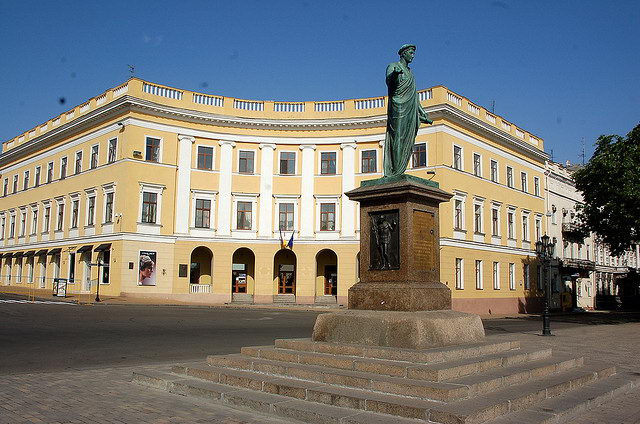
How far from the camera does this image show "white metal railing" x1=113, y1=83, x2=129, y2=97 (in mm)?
40344

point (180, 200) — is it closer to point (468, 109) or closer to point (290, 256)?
point (290, 256)

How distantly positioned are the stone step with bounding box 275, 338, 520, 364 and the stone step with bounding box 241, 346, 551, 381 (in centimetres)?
9

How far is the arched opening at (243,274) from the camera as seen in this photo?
4280 cm

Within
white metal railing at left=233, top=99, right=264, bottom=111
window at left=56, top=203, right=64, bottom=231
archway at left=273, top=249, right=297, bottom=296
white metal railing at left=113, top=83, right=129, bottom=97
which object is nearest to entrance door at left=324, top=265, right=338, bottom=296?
archway at left=273, top=249, right=297, bottom=296

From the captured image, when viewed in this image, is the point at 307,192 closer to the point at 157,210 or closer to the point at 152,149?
the point at 157,210

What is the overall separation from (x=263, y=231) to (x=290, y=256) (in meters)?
3.02

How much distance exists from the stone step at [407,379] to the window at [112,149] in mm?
33947

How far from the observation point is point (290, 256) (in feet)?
145

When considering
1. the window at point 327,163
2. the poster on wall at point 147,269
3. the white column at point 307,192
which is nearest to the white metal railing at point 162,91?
the white column at point 307,192

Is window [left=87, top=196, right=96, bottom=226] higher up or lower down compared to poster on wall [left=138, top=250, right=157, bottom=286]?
higher up

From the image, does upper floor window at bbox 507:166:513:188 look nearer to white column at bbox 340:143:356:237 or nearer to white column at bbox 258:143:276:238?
white column at bbox 340:143:356:237

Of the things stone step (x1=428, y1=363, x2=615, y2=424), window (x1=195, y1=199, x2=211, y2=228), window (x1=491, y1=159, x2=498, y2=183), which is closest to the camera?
stone step (x1=428, y1=363, x2=615, y2=424)

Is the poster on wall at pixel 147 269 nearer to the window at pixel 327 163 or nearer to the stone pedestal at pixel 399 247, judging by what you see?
the window at pixel 327 163

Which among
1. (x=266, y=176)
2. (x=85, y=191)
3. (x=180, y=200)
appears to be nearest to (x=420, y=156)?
(x=266, y=176)
